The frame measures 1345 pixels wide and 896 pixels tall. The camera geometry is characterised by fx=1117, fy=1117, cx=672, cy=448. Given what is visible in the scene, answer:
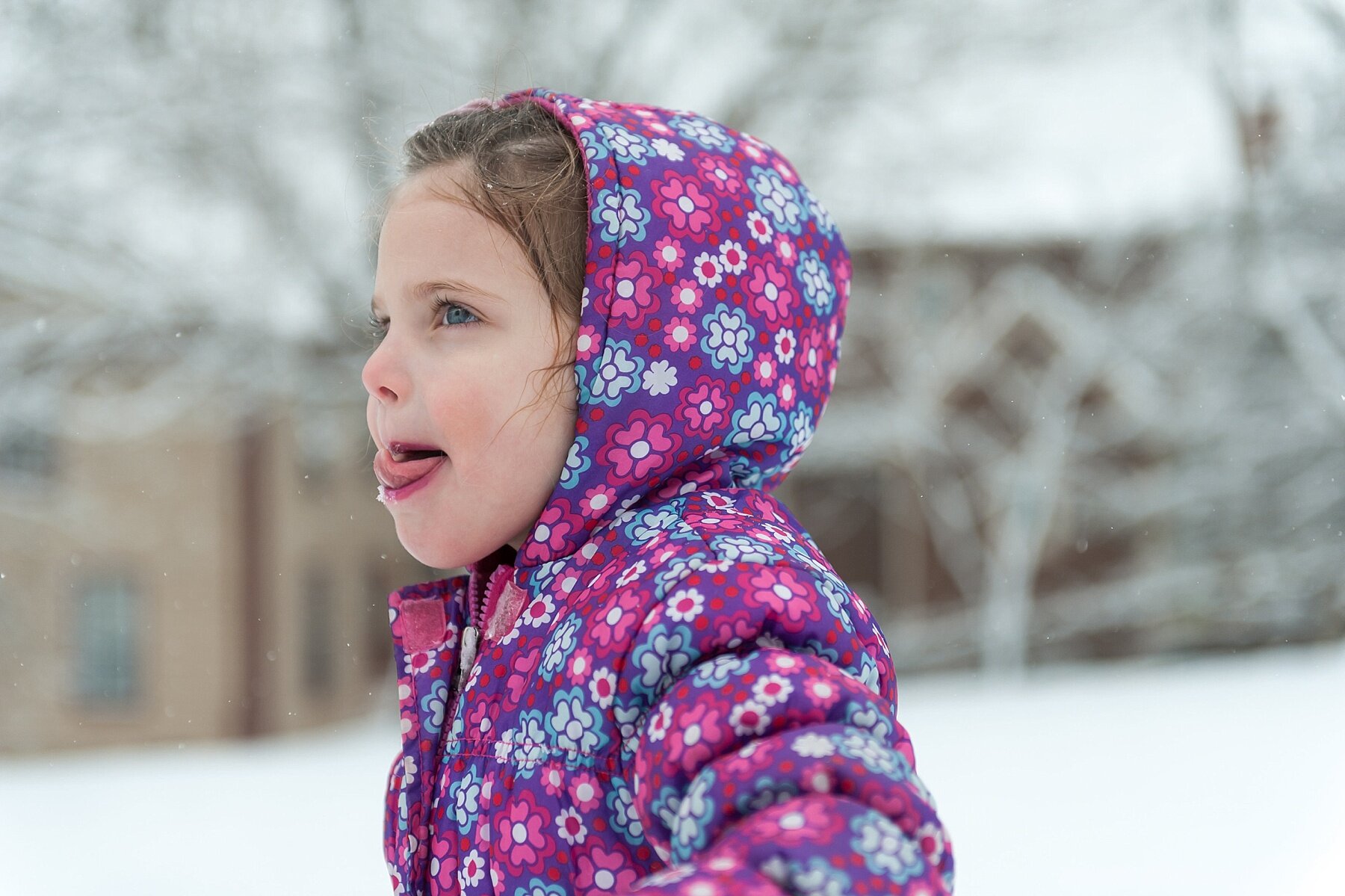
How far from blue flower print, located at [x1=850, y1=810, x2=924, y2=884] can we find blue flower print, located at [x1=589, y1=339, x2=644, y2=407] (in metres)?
0.28

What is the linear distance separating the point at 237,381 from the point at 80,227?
57 cm

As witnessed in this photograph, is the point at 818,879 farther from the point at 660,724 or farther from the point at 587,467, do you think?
the point at 587,467

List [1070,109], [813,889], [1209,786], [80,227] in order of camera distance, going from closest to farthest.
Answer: [813,889], [1209,786], [80,227], [1070,109]

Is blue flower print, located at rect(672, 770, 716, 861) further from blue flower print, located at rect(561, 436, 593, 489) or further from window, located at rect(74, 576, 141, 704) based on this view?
window, located at rect(74, 576, 141, 704)

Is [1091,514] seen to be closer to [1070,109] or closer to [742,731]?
[1070,109]

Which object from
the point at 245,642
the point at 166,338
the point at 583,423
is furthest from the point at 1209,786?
the point at 166,338

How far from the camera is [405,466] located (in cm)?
66

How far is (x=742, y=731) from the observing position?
1.45 feet

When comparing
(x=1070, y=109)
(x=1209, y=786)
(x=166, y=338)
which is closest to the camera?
(x=1209, y=786)

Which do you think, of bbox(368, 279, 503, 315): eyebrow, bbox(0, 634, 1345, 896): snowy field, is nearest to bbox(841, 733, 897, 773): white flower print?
bbox(368, 279, 503, 315): eyebrow

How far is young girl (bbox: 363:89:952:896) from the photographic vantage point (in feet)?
1.69

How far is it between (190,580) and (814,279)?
3.16 meters

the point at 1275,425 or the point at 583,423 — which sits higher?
the point at 1275,425

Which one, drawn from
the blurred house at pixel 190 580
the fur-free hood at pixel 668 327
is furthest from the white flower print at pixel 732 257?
the blurred house at pixel 190 580
